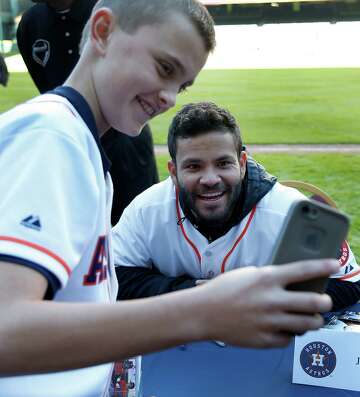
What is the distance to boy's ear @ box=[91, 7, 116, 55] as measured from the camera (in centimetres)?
84

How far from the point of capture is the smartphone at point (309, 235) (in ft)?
1.97

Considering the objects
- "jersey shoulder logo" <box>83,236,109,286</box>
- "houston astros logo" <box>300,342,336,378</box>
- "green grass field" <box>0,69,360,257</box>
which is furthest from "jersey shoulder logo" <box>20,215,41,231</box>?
"green grass field" <box>0,69,360,257</box>

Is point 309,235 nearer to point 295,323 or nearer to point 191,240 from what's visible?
point 295,323

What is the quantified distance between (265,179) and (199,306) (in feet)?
4.76

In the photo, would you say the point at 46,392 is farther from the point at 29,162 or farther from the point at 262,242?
the point at 262,242

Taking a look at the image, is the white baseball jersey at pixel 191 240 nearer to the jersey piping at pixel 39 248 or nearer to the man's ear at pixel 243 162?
the man's ear at pixel 243 162

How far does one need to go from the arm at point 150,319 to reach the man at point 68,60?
5.76 ft

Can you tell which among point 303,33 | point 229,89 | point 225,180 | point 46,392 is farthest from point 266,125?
point 46,392

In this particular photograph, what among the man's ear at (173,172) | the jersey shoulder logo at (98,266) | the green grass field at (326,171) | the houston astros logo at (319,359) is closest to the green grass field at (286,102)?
the green grass field at (326,171)

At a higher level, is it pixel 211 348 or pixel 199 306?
pixel 199 306

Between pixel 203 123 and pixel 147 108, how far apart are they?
1084 millimetres

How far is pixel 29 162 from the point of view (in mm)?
612

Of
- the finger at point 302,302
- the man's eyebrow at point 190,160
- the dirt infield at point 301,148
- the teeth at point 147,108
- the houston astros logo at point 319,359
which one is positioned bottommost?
the dirt infield at point 301,148

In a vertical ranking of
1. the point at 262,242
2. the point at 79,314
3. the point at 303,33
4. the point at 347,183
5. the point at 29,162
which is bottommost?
the point at 347,183
